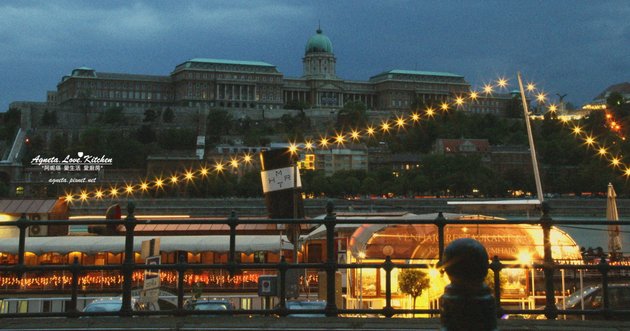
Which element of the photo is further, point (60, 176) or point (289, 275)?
point (60, 176)

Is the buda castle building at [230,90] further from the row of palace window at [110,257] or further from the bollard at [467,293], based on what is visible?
the bollard at [467,293]

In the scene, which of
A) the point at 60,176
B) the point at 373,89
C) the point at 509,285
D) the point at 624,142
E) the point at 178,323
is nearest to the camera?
the point at 178,323

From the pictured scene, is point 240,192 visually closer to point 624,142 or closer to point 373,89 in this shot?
point 624,142

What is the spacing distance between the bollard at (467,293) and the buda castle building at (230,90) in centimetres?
13656

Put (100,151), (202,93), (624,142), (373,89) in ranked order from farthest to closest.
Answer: (373,89) < (202,93) < (100,151) < (624,142)

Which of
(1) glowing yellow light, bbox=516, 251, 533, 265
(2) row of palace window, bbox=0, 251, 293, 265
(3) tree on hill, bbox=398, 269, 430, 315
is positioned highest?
(2) row of palace window, bbox=0, 251, 293, 265

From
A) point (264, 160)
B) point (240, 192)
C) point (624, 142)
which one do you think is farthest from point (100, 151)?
point (264, 160)

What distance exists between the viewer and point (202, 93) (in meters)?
151

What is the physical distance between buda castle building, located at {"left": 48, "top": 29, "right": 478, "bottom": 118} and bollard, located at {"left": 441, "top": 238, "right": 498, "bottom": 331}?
136560 mm

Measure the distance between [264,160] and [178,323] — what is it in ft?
23.5

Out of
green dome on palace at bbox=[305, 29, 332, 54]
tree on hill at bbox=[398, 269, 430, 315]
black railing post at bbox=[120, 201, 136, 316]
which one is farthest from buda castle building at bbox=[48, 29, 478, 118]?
black railing post at bbox=[120, 201, 136, 316]

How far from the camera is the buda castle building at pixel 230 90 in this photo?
5871 inches

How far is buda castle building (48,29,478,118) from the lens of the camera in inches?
5871

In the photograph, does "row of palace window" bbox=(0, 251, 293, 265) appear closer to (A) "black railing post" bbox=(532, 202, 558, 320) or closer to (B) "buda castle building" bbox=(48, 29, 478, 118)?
(A) "black railing post" bbox=(532, 202, 558, 320)
